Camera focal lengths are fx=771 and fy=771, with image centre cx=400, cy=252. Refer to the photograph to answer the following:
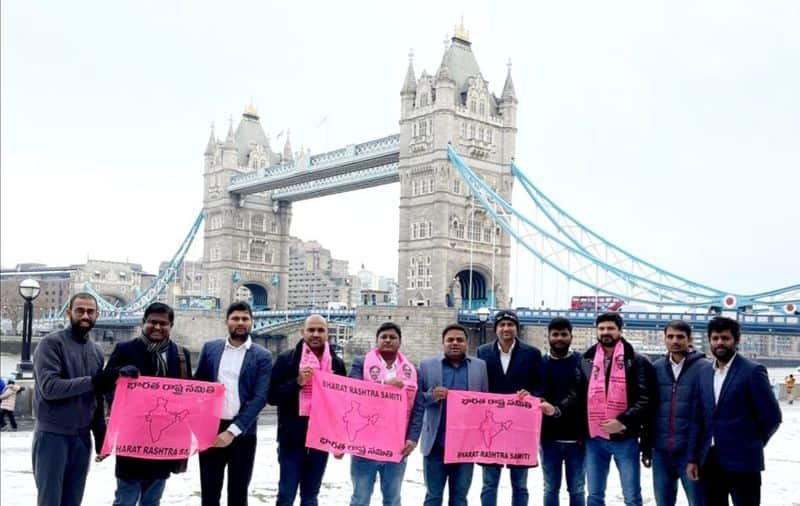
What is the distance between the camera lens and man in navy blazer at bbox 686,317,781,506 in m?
5.41

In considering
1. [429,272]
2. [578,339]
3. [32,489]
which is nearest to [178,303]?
[429,272]

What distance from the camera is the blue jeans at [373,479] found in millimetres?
6102

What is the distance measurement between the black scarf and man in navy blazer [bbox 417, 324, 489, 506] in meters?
2.02

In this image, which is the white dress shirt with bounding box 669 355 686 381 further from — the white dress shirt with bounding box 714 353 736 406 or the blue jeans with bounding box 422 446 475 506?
the blue jeans with bounding box 422 446 475 506

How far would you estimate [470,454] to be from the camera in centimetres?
628

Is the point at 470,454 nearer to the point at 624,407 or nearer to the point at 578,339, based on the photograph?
the point at 624,407

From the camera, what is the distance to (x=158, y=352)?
222 inches

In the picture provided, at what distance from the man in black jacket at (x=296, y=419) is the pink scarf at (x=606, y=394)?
216cm

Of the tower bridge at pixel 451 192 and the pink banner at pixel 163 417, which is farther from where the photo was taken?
the tower bridge at pixel 451 192

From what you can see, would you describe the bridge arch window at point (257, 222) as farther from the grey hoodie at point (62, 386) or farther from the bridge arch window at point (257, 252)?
the grey hoodie at point (62, 386)

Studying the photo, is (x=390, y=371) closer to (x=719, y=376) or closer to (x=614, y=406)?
(x=614, y=406)

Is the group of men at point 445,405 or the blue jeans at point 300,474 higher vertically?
the group of men at point 445,405

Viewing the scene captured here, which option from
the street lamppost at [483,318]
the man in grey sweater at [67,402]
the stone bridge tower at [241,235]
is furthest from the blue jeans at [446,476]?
the stone bridge tower at [241,235]

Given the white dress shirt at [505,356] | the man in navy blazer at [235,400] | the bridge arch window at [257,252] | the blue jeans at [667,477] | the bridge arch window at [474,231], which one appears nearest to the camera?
the man in navy blazer at [235,400]
